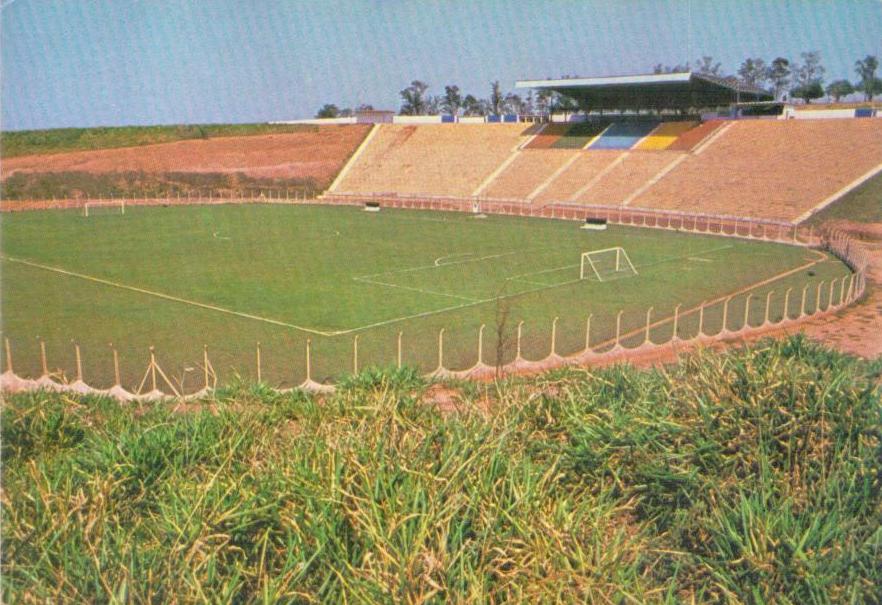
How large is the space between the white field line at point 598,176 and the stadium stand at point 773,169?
478 centimetres

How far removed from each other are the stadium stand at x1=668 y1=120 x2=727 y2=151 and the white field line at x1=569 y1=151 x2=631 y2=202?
373 cm

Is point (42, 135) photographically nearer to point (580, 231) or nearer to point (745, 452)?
point (580, 231)

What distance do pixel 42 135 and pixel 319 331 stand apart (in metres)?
70.6

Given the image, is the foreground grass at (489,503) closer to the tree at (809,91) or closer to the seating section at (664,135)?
the seating section at (664,135)

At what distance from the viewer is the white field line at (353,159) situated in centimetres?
7388

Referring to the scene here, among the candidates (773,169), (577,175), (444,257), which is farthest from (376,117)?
(444,257)

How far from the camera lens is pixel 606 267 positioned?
32.5m

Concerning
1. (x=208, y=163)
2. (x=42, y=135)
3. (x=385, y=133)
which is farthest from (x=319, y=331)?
(x=42, y=135)

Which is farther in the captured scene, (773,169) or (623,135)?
(623,135)

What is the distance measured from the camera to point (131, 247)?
38.4 metres

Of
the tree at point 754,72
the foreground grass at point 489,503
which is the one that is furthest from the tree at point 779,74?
the foreground grass at point 489,503

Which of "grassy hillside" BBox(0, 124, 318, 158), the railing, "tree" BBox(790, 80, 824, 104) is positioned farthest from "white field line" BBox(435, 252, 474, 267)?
"tree" BBox(790, 80, 824, 104)

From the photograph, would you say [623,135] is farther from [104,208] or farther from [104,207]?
[104,207]

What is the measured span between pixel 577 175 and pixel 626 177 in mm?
4142
